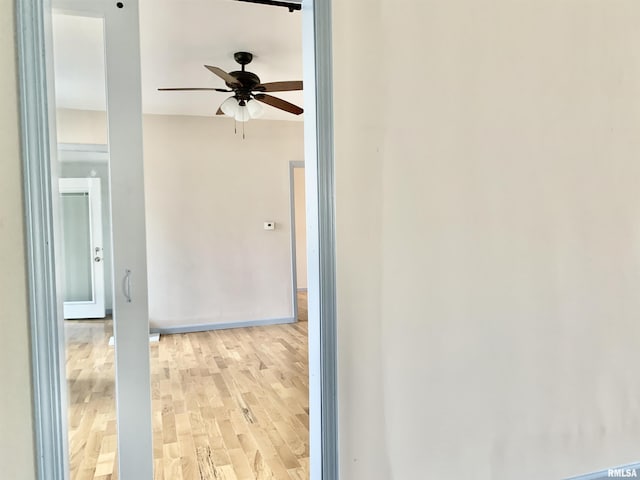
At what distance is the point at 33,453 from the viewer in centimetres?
112

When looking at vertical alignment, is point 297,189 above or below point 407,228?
above

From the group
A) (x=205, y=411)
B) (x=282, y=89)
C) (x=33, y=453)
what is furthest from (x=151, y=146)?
(x=33, y=453)

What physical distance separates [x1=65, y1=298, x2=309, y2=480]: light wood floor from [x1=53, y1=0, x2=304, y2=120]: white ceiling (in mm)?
885

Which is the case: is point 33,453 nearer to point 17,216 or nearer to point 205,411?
point 17,216

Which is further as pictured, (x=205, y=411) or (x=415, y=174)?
(x=205, y=411)

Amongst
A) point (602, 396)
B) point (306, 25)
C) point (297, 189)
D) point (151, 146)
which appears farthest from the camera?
point (297, 189)

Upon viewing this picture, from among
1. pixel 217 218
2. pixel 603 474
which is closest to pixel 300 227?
pixel 217 218

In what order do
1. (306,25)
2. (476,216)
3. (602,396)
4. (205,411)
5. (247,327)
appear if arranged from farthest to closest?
1. (247,327)
2. (205,411)
3. (602,396)
4. (476,216)
5. (306,25)

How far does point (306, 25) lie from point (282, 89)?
174 cm

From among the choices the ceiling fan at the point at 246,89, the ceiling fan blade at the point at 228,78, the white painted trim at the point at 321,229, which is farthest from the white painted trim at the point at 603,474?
the ceiling fan blade at the point at 228,78

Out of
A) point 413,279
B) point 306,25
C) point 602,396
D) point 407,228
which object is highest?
point 306,25

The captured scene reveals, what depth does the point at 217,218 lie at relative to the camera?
16.1 ft

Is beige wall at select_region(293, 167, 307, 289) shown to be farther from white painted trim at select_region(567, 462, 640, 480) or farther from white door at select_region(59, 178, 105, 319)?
white painted trim at select_region(567, 462, 640, 480)

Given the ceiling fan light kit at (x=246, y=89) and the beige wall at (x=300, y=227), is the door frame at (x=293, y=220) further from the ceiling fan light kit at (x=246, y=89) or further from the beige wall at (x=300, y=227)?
the beige wall at (x=300, y=227)
